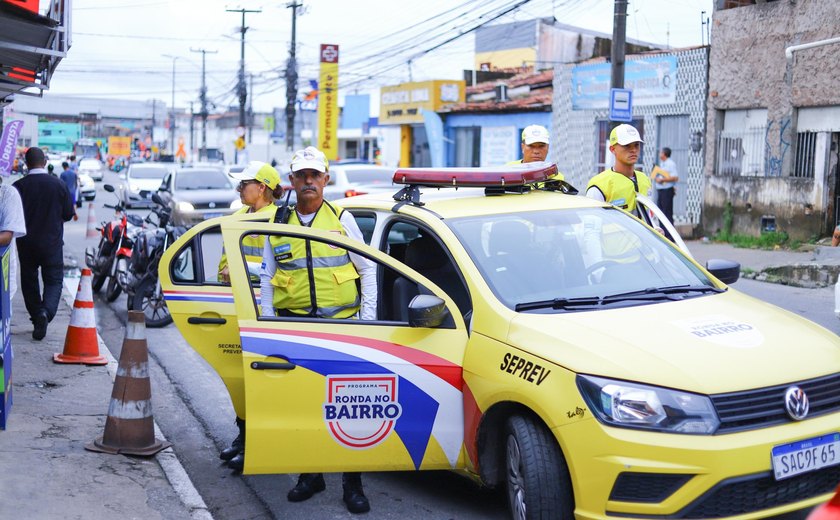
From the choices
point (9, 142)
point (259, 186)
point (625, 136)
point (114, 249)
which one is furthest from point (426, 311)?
point (114, 249)

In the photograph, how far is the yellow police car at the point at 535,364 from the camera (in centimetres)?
429

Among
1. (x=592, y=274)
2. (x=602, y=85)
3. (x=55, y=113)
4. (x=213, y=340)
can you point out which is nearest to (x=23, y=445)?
(x=213, y=340)

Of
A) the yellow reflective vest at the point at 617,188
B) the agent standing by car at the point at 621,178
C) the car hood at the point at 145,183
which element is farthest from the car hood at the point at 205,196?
→ the yellow reflective vest at the point at 617,188

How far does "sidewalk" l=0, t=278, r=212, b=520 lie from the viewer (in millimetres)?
5395

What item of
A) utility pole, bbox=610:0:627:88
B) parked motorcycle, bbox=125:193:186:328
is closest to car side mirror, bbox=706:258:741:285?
parked motorcycle, bbox=125:193:186:328

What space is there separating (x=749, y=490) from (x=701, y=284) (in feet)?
5.34

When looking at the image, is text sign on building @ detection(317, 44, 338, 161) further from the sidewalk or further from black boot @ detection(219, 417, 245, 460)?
black boot @ detection(219, 417, 245, 460)

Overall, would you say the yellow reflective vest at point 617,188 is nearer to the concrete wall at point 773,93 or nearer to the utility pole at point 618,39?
the utility pole at point 618,39

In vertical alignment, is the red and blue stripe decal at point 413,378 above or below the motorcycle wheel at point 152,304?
above

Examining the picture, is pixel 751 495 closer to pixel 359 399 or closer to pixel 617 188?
pixel 359 399

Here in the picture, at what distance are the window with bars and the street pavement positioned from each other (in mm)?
15464

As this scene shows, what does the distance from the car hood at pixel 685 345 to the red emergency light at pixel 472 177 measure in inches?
51.3

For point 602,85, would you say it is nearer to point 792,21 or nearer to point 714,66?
point 714,66

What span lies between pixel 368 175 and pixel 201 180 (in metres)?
5.64
